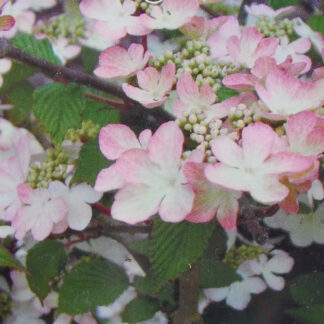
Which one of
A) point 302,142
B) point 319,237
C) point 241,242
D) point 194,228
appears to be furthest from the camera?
point 241,242

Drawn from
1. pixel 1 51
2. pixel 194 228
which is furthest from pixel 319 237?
pixel 1 51

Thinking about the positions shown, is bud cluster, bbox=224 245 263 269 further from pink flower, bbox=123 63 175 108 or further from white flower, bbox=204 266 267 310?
pink flower, bbox=123 63 175 108

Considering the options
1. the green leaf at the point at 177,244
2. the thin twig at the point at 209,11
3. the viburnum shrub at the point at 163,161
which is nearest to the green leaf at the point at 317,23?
the viburnum shrub at the point at 163,161

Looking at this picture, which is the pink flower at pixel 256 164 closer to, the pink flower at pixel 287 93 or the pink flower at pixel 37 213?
the pink flower at pixel 287 93

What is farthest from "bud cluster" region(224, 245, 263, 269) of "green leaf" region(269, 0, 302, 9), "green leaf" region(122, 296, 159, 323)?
"green leaf" region(269, 0, 302, 9)

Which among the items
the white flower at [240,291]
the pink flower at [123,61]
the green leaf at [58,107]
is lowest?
the white flower at [240,291]

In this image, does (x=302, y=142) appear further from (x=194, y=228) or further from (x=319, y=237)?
(x=319, y=237)

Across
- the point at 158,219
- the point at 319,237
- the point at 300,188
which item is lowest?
the point at 319,237
